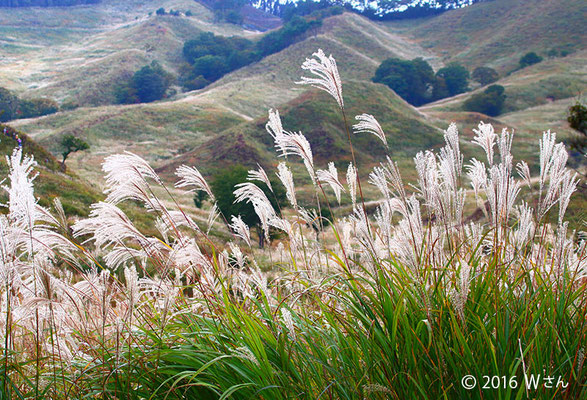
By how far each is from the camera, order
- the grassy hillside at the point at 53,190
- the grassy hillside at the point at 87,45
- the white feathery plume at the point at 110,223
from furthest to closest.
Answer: the grassy hillside at the point at 87,45
the grassy hillside at the point at 53,190
the white feathery plume at the point at 110,223

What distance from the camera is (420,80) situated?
3359 inches

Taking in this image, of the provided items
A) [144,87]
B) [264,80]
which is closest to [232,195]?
[264,80]

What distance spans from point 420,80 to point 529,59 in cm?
2397

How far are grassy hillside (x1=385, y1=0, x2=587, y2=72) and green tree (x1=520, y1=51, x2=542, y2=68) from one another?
2.89m

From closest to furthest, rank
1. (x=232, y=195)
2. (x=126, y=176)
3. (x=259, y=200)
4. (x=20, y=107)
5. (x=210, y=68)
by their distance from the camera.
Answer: (x=126, y=176), (x=259, y=200), (x=232, y=195), (x=20, y=107), (x=210, y=68)

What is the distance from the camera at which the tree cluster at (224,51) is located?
332 feet

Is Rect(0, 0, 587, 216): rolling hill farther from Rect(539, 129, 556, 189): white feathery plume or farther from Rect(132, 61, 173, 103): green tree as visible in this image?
Rect(539, 129, 556, 189): white feathery plume

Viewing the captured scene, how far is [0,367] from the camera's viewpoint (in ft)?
6.84

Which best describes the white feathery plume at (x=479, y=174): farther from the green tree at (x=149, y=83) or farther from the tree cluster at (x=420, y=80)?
the green tree at (x=149, y=83)

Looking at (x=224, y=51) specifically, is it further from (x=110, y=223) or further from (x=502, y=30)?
(x=110, y=223)

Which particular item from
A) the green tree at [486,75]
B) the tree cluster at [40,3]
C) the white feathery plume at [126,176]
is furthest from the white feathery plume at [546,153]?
the tree cluster at [40,3]

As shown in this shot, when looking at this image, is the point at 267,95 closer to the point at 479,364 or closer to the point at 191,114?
the point at 191,114

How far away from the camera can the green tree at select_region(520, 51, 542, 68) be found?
84.2 m

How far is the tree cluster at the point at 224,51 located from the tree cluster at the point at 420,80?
31841mm
